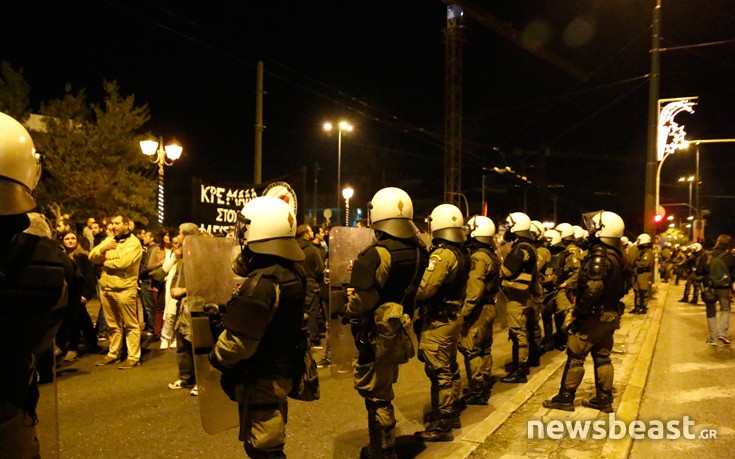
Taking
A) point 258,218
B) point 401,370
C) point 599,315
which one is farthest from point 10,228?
point 401,370

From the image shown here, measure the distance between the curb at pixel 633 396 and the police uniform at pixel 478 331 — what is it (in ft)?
4.55

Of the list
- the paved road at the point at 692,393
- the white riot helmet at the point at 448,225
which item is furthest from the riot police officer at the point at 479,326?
the paved road at the point at 692,393

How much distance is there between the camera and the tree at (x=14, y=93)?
21500mm

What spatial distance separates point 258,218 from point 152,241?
24.9ft

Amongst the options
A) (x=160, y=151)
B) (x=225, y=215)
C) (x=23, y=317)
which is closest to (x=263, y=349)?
(x=23, y=317)

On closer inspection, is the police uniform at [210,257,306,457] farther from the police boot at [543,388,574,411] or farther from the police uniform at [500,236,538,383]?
the police uniform at [500,236,538,383]

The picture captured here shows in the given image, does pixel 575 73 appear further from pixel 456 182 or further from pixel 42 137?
pixel 42 137

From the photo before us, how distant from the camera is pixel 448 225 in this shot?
16.9ft

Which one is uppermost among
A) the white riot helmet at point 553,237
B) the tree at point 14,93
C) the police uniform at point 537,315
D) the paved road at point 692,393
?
the tree at point 14,93

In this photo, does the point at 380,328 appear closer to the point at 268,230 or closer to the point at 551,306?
the point at 268,230

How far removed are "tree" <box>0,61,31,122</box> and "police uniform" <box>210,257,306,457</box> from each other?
2342 centimetres

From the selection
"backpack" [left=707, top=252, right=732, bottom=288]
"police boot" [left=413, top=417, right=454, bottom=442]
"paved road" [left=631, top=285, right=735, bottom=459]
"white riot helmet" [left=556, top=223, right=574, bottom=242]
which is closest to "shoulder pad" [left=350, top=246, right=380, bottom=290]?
"police boot" [left=413, top=417, right=454, bottom=442]

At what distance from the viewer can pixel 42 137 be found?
2119 cm

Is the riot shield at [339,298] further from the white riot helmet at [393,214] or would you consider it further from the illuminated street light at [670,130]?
the illuminated street light at [670,130]
